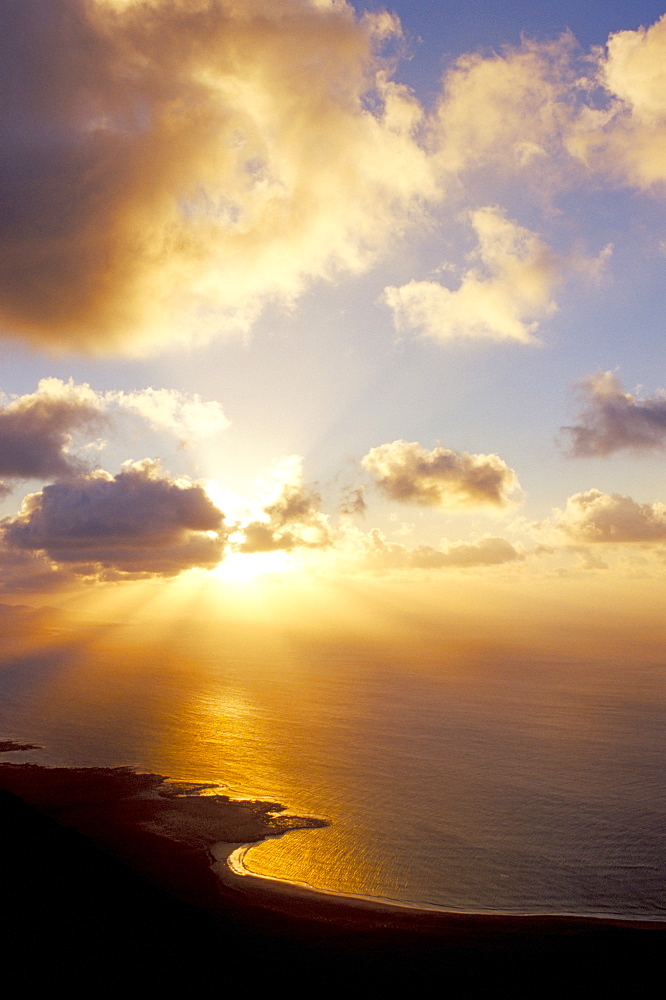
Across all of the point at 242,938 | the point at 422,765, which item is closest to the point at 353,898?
the point at 242,938

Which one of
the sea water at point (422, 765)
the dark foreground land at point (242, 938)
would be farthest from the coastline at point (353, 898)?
the sea water at point (422, 765)

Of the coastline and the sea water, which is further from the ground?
the coastline

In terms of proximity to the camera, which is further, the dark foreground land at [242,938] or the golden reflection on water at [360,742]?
the golden reflection on water at [360,742]

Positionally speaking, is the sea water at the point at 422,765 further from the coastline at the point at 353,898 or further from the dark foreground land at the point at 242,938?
the dark foreground land at the point at 242,938

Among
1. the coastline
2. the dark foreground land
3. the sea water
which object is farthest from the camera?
the sea water

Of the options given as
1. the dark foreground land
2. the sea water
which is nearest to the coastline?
the dark foreground land

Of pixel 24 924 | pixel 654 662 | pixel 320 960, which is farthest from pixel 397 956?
pixel 654 662

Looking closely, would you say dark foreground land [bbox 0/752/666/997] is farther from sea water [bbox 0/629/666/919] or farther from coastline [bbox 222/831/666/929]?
sea water [bbox 0/629/666/919]
